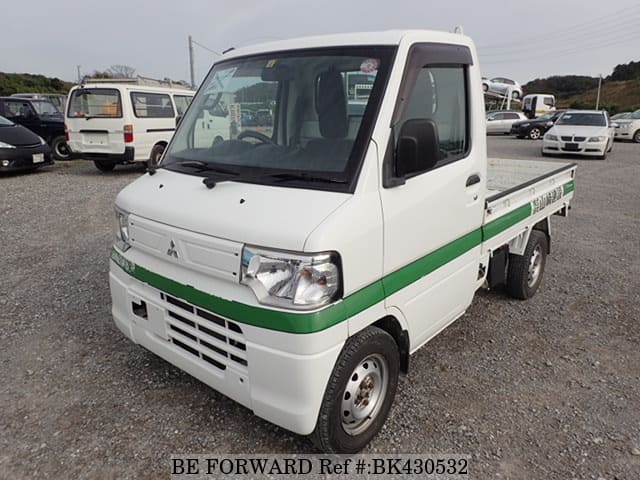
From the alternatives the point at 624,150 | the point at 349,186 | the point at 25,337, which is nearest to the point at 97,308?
the point at 25,337

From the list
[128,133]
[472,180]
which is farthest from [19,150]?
[472,180]

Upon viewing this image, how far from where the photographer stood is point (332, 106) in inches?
103

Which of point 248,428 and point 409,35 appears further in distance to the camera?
point 248,428

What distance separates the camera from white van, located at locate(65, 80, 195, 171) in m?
10.4

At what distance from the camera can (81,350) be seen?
3.60m

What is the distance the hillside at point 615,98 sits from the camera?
45.3 metres

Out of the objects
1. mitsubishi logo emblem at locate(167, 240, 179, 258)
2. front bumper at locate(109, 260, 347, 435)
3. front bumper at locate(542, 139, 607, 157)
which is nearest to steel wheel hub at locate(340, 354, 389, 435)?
front bumper at locate(109, 260, 347, 435)

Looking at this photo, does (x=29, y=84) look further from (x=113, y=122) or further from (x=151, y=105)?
(x=113, y=122)

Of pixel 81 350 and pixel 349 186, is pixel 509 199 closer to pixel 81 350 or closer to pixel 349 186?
pixel 349 186

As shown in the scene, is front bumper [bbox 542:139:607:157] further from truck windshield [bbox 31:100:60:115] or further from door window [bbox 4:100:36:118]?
door window [bbox 4:100:36:118]

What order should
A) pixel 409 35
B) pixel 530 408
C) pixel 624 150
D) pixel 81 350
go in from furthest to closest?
pixel 624 150
pixel 81 350
pixel 530 408
pixel 409 35

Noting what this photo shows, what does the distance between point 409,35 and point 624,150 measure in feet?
62.9

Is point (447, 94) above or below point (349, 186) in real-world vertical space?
above

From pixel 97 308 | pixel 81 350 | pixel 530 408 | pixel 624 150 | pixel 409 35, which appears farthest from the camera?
pixel 624 150
